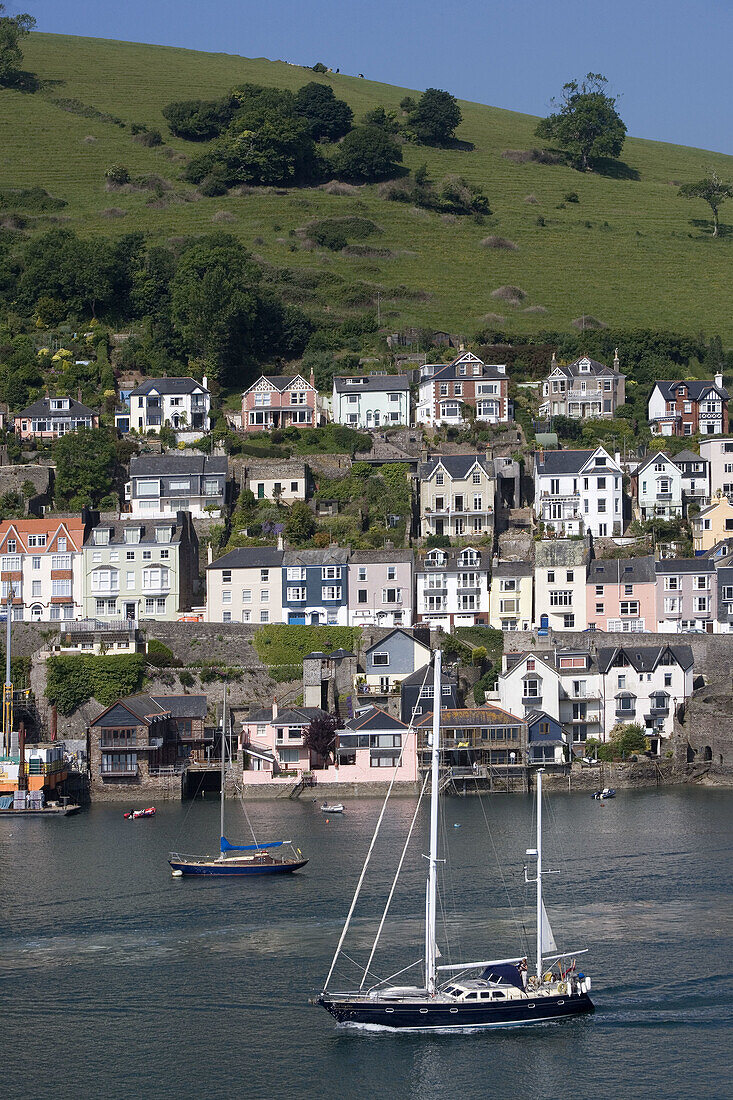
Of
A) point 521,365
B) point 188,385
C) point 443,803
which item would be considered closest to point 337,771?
point 443,803

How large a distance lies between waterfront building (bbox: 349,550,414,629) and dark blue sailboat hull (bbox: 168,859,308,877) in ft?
112

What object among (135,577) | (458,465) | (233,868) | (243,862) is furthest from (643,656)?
(233,868)

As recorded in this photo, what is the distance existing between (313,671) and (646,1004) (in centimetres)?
4254

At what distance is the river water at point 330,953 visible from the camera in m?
39.7

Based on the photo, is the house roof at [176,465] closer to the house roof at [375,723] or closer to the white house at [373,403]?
the white house at [373,403]

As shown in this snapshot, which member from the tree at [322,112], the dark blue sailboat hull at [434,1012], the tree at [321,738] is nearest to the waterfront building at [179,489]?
the tree at [321,738]

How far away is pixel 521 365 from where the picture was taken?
4948 inches

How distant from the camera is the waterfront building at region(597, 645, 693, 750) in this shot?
8312 centimetres

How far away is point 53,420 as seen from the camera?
111m

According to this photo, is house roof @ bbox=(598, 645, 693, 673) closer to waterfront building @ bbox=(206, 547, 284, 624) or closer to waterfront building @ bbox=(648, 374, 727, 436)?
waterfront building @ bbox=(206, 547, 284, 624)

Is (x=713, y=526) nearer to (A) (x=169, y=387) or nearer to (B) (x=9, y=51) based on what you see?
(A) (x=169, y=387)

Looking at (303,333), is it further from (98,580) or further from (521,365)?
(98,580)

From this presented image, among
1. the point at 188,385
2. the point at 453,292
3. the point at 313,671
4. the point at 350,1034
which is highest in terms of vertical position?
the point at 453,292

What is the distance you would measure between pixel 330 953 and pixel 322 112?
468 feet
